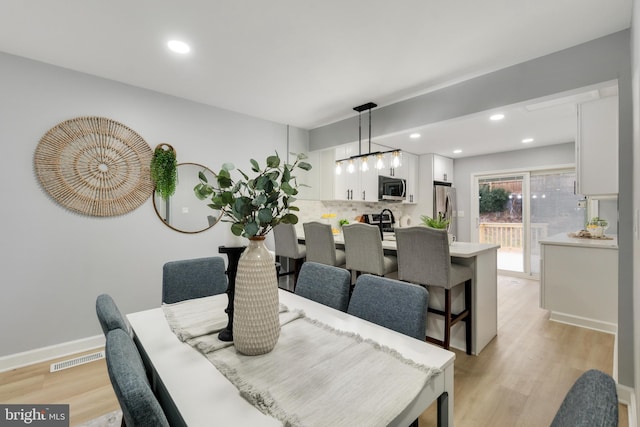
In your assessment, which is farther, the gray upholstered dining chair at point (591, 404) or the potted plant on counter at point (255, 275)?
the potted plant on counter at point (255, 275)

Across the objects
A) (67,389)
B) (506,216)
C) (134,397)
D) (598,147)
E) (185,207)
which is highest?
(598,147)

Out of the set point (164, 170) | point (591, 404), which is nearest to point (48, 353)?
point (164, 170)

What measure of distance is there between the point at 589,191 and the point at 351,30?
229 cm

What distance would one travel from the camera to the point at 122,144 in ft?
8.79

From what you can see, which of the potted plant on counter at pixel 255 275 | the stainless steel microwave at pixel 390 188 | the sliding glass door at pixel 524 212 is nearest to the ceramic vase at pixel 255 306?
the potted plant on counter at pixel 255 275

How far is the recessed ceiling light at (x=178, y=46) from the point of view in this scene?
2.05 meters

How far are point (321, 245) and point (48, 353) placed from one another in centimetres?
242

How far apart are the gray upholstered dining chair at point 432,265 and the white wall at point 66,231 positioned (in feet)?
7.27

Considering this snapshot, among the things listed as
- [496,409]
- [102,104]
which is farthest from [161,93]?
[496,409]

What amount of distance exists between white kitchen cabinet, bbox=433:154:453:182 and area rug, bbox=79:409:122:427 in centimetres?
526

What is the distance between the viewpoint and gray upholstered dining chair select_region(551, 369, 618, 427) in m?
0.50

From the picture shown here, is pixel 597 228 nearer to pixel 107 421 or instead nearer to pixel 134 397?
pixel 134 397

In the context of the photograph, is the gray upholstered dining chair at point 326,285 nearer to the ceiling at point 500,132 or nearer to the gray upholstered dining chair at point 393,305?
the gray upholstered dining chair at point 393,305

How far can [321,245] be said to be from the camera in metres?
2.78
